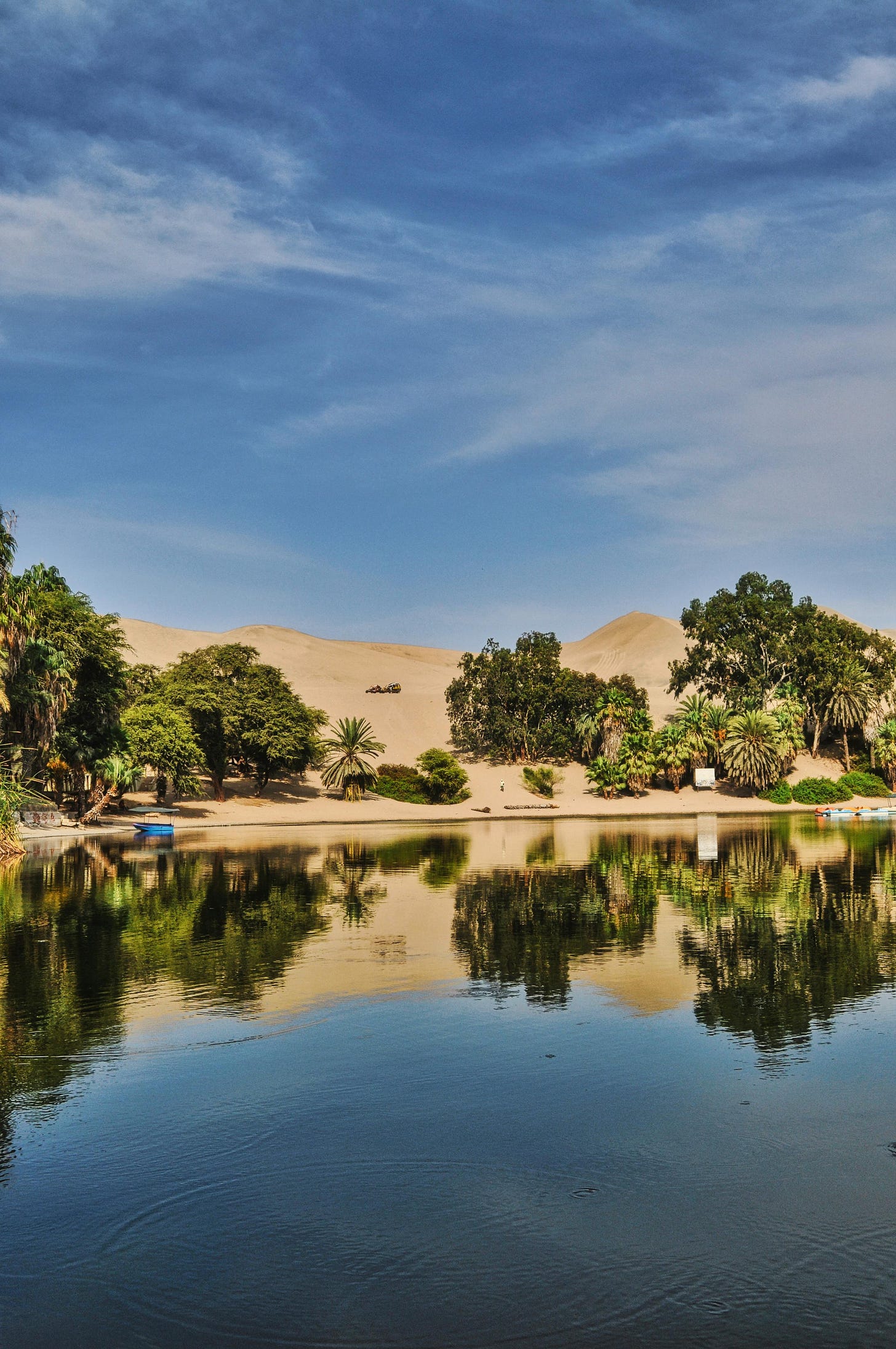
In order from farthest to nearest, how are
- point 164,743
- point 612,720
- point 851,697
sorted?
point 851,697, point 612,720, point 164,743

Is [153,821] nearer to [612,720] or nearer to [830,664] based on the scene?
[612,720]

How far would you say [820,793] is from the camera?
74562mm

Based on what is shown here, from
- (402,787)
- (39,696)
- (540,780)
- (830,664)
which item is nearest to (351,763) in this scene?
(402,787)

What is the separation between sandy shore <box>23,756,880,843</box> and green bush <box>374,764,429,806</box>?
796 millimetres

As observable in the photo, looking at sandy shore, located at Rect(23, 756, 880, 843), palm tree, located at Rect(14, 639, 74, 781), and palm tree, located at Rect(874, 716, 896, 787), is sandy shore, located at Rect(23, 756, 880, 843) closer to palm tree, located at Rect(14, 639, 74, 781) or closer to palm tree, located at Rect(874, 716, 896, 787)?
palm tree, located at Rect(874, 716, 896, 787)

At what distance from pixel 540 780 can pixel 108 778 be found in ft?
114

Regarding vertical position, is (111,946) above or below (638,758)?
below

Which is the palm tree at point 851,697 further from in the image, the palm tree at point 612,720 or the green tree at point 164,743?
the green tree at point 164,743

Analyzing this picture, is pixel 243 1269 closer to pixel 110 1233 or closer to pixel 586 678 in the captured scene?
pixel 110 1233

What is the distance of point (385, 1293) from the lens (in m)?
5.66

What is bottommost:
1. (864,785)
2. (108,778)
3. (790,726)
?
(864,785)

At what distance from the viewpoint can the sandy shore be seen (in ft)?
205

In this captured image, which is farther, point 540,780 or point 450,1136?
point 540,780

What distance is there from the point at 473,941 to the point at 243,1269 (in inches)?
440
